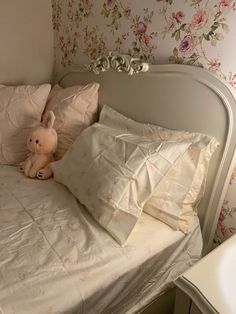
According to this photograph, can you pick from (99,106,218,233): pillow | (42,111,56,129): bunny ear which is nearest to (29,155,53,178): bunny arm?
(42,111,56,129): bunny ear

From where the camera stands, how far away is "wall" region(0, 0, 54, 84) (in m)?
1.90

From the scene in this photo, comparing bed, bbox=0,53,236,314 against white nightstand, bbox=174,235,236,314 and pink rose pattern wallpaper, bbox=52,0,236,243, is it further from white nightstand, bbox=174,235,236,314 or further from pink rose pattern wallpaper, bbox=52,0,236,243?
white nightstand, bbox=174,235,236,314

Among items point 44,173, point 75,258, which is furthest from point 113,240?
point 44,173

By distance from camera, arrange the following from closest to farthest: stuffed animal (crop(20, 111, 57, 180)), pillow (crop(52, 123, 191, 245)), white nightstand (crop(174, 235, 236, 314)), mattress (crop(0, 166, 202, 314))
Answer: white nightstand (crop(174, 235, 236, 314))
mattress (crop(0, 166, 202, 314))
pillow (crop(52, 123, 191, 245))
stuffed animal (crop(20, 111, 57, 180))

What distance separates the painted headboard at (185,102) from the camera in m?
1.20

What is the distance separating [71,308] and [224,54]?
102 cm

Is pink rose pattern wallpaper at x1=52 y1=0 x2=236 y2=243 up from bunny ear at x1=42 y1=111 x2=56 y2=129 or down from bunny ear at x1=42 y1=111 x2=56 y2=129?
up

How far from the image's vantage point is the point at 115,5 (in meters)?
1.55

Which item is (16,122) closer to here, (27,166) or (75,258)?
(27,166)

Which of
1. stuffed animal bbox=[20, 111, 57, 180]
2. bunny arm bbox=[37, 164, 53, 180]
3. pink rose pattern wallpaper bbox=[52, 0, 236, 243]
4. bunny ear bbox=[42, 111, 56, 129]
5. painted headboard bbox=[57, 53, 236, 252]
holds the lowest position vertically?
bunny arm bbox=[37, 164, 53, 180]

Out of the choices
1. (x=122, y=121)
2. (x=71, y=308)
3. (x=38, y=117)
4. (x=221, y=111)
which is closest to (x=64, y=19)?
(x=38, y=117)

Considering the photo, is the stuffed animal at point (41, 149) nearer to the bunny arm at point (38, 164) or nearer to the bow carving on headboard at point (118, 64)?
the bunny arm at point (38, 164)

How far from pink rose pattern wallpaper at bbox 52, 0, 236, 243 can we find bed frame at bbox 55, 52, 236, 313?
53mm

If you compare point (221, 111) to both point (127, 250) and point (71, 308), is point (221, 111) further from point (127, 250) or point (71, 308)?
point (71, 308)
